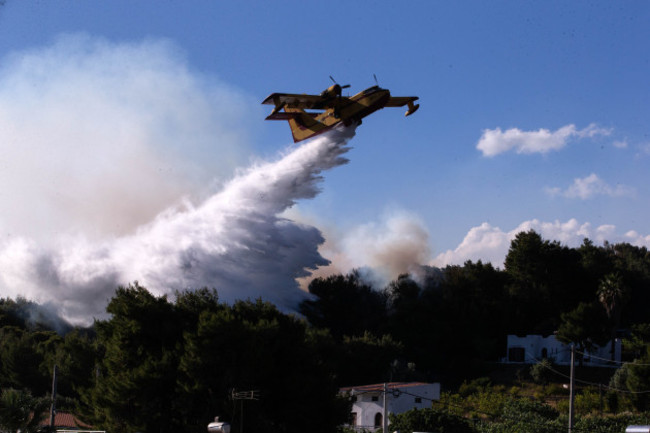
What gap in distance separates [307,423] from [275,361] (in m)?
4.42

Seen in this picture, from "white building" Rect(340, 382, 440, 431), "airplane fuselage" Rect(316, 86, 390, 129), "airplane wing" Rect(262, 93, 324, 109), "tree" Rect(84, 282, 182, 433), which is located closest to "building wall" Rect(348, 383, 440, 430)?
"white building" Rect(340, 382, 440, 431)

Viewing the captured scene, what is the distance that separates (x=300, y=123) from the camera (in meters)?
52.7

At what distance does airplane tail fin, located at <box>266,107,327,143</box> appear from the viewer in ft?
169

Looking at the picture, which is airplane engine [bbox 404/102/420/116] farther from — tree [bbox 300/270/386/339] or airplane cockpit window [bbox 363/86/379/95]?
tree [bbox 300/270/386/339]

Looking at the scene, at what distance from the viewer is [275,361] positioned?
46438 mm

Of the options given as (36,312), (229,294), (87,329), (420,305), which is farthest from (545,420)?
(36,312)

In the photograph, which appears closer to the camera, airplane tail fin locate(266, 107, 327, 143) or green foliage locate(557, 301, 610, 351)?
airplane tail fin locate(266, 107, 327, 143)

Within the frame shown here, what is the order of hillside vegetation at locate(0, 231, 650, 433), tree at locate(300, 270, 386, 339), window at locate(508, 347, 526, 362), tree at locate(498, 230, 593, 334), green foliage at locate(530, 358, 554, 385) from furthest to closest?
tree at locate(300, 270, 386, 339)
tree at locate(498, 230, 593, 334)
window at locate(508, 347, 526, 362)
green foliage at locate(530, 358, 554, 385)
hillside vegetation at locate(0, 231, 650, 433)

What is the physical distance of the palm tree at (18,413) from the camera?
33719 millimetres

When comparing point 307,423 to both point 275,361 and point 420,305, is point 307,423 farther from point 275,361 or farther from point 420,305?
point 420,305

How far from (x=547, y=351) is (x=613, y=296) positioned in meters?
9.20

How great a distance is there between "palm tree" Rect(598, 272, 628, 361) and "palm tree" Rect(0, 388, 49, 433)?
6069 centimetres

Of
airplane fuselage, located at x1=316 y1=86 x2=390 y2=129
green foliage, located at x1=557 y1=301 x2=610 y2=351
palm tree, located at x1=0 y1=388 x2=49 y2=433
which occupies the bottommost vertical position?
palm tree, located at x1=0 y1=388 x2=49 y2=433

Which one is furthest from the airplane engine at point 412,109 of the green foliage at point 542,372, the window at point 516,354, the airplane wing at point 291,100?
the window at point 516,354
